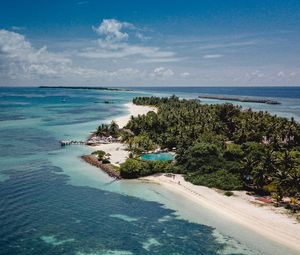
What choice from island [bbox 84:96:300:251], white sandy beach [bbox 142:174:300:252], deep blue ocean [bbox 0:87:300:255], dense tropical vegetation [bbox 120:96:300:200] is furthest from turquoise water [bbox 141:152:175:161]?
white sandy beach [bbox 142:174:300:252]

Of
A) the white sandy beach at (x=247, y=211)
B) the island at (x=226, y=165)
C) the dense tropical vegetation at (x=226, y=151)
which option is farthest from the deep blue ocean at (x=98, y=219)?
the dense tropical vegetation at (x=226, y=151)

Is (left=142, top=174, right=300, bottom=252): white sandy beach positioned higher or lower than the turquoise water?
lower

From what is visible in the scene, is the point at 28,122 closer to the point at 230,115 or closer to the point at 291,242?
the point at 230,115

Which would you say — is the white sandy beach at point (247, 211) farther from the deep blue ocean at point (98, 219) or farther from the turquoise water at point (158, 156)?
the turquoise water at point (158, 156)

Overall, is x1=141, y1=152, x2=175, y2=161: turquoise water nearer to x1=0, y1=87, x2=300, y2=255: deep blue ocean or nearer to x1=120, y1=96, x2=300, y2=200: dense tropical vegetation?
x1=120, y1=96, x2=300, y2=200: dense tropical vegetation

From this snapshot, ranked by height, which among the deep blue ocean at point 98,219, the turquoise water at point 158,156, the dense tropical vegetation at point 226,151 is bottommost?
the deep blue ocean at point 98,219

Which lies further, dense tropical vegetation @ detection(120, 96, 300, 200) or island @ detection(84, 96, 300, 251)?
dense tropical vegetation @ detection(120, 96, 300, 200)

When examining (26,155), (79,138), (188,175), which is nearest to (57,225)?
(188,175)
